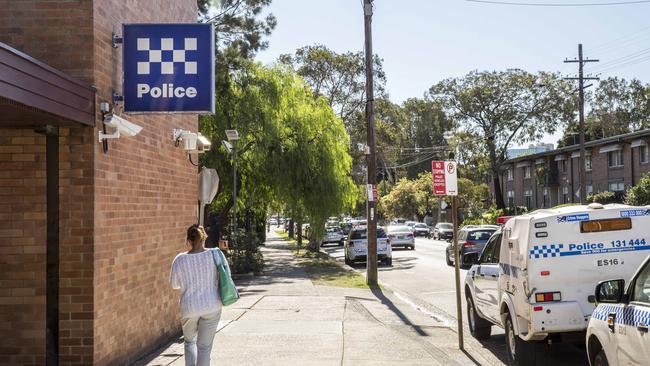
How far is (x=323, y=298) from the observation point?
48.7ft

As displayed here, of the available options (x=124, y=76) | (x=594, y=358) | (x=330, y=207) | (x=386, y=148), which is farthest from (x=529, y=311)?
(x=386, y=148)

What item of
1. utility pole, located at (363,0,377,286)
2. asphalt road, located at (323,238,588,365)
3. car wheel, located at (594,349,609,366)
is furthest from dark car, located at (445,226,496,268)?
car wheel, located at (594,349,609,366)

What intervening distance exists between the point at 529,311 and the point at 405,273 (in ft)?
53.2

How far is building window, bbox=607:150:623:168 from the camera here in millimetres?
43534

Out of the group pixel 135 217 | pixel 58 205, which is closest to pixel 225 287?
pixel 58 205

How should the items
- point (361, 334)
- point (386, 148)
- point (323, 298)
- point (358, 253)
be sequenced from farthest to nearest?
1. point (386, 148)
2. point (358, 253)
3. point (323, 298)
4. point (361, 334)

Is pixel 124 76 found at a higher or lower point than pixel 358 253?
higher

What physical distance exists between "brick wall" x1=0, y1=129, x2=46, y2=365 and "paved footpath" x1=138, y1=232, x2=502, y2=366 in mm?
1670

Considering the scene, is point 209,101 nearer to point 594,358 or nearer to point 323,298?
point 594,358

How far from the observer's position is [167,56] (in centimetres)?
776

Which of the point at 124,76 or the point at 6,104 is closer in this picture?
the point at 6,104

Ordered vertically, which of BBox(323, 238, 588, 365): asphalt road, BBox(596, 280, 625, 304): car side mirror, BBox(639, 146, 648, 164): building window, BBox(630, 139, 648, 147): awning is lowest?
BBox(323, 238, 588, 365): asphalt road

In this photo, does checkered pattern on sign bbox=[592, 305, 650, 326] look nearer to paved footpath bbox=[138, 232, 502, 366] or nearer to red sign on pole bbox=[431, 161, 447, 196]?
paved footpath bbox=[138, 232, 502, 366]

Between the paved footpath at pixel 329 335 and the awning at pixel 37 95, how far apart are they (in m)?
3.29
